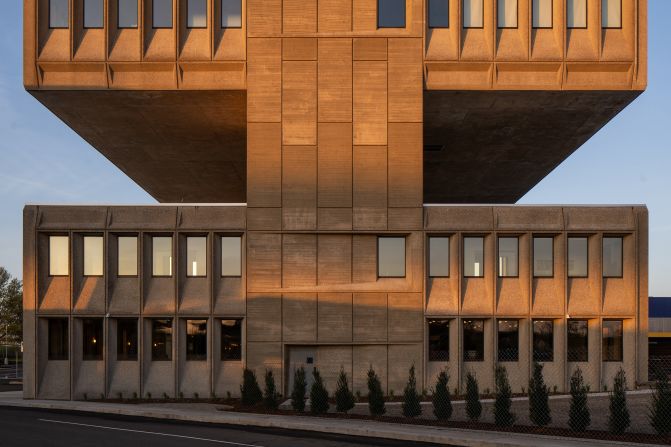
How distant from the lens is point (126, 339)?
26.3m

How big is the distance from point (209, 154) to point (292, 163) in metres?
12.3

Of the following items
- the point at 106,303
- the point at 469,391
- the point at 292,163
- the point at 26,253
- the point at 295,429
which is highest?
the point at 292,163

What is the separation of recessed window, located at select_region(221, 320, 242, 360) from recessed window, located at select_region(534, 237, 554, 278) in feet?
43.9

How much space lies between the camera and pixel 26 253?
85.2 feet

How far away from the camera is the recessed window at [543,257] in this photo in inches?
1029

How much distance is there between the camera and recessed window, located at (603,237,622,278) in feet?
85.7

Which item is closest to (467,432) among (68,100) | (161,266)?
(161,266)

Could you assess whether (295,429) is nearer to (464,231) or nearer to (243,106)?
(464,231)

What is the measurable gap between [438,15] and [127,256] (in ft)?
57.3

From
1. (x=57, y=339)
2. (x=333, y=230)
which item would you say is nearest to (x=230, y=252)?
(x=333, y=230)

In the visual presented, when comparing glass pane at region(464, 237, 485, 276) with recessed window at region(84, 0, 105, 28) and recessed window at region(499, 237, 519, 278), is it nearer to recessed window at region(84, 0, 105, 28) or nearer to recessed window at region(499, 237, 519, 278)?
recessed window at region(499, 237, 519, 278)

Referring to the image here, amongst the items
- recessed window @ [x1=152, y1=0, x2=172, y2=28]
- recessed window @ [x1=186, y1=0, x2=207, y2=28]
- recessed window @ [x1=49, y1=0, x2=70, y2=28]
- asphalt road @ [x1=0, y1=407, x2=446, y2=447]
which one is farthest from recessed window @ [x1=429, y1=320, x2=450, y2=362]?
recessed window @ [x1=49, y1=0, x2=70, y2=28]

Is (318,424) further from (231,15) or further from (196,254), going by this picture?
(231,15)

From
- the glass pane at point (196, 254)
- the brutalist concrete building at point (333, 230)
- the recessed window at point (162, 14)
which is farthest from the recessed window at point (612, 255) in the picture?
the recessed window at point (162, 14)
